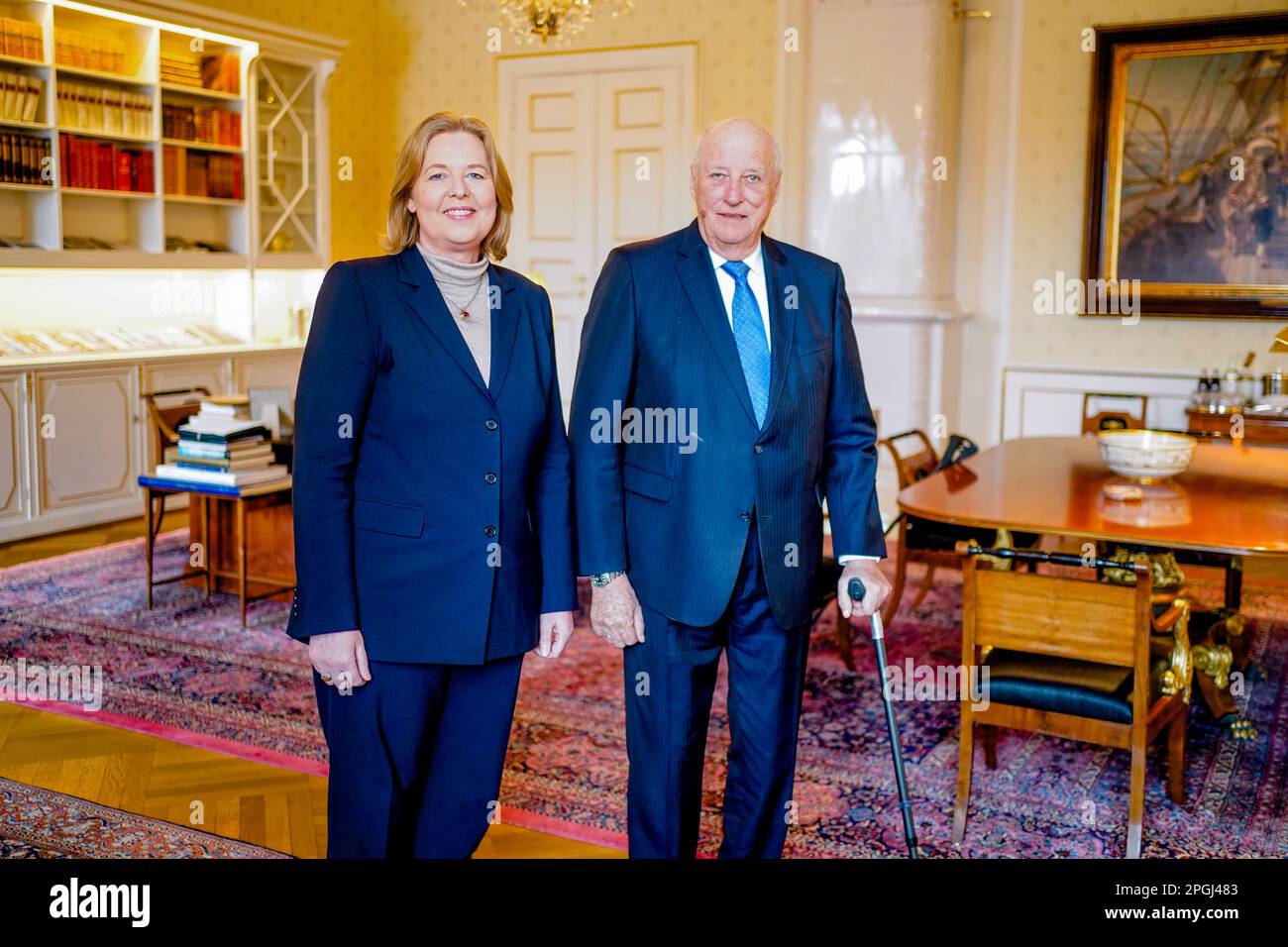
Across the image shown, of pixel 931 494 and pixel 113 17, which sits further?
pixel 113 17

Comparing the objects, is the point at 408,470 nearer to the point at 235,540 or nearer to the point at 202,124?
the point at 235,540

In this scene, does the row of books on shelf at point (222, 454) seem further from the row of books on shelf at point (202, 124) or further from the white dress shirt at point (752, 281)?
the white dress shirt at point (752, 281)

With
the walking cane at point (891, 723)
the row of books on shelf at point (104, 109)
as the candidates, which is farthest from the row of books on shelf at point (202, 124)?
the walking cane at point (891, 723)

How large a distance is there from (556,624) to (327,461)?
0.51 m

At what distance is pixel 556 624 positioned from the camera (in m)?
2.19

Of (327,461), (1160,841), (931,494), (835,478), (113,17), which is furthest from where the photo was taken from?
(113,17)

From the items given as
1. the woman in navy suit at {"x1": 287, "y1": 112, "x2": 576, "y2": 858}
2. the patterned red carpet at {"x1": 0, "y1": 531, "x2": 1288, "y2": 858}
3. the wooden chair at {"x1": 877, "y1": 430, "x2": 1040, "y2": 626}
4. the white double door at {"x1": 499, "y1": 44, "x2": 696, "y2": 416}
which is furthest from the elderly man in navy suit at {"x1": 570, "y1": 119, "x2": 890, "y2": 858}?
the white double door at {"x1": 499, "y1": 44, "x2": 696, "y2": 416}

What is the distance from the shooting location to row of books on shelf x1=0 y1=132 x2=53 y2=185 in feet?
20.8

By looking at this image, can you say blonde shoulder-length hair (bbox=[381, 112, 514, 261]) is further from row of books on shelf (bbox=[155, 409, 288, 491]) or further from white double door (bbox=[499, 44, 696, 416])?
white double door (bbox=[499, 44, 696, 416])

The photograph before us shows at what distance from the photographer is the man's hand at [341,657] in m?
2.00

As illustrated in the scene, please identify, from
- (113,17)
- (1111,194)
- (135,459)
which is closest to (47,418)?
(135,459)
